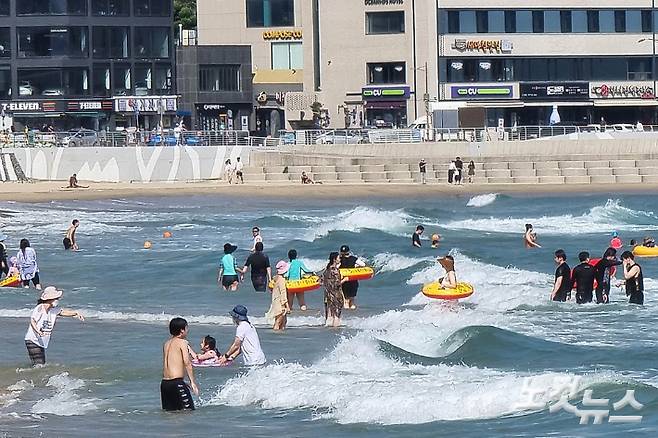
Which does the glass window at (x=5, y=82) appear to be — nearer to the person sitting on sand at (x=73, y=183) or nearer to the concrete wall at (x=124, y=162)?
the concrete wall at (x=124, y=162)

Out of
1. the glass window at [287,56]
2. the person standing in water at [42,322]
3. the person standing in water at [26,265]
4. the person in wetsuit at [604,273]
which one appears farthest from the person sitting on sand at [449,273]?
the glass window at [287,56]

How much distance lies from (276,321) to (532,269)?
1158cm

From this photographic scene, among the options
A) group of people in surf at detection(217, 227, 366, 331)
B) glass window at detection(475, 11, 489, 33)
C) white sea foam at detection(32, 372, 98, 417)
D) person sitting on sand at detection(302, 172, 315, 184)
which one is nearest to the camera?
white sea foam at detection(32, 372, 98, 417)

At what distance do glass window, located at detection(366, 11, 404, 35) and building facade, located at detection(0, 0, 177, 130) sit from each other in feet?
36.3

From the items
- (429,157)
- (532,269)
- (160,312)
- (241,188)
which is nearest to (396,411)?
(160,312)

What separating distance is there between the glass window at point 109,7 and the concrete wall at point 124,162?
1537 cm

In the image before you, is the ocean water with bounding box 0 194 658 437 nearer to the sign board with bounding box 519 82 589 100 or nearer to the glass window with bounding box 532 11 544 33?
the sign board with bounding box 519 82 589 100

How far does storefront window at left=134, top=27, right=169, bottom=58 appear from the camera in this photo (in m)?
77.2

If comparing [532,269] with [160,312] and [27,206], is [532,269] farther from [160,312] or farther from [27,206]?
[27,206]

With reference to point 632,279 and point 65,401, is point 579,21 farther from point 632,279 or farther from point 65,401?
point 65,401

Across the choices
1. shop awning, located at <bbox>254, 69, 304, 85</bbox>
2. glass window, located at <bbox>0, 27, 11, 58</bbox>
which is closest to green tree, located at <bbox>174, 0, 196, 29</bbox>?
shop awning, located at <bbox>254, 69, 304, 85</bbox>

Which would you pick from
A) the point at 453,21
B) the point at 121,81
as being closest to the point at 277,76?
the point at 121,81

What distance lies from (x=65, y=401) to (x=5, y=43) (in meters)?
60.5

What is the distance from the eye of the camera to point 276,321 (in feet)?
76.6
